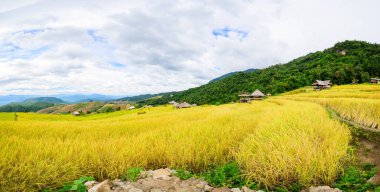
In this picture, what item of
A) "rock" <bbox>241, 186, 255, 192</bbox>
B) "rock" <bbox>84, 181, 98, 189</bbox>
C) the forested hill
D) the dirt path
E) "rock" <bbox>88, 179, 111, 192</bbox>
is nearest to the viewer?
"rock" <bbox>88, 179, 111, 192</bbox>

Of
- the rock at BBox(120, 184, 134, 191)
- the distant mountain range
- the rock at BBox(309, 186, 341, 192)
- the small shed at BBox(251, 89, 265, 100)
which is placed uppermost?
the distant mountain range

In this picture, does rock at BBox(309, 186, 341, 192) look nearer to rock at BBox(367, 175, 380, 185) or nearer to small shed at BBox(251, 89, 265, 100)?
rock at BBox(367, 175, 380, 185)

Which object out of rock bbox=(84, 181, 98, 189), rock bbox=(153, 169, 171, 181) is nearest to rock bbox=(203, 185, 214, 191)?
rock bbox=(153, 169, 171, 181)

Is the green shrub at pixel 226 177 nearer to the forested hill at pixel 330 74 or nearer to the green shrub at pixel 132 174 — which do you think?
the green shrub at pixel 132 174

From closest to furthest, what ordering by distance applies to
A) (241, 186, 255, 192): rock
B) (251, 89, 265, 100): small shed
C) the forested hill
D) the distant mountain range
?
(241, 186, 255, 192): rock → (251, 89, 265, 100): small shed → the distant mountain range → the forested hill

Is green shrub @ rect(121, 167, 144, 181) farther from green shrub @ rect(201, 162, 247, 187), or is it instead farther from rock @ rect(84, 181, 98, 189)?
green shrub @ rect(201, 162, 247, 187)

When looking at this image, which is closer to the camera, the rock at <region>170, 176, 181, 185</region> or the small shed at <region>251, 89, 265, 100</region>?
the rock at <region>170, 176, 181, 185</region>

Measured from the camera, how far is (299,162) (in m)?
4.40

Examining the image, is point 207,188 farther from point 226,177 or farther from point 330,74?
point 330,74

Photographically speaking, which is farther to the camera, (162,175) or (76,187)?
(162,175)

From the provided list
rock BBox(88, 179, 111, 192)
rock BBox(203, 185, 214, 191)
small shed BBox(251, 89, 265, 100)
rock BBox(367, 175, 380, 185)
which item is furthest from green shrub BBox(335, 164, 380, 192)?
small shed BBox(251, 89, 265, 100)

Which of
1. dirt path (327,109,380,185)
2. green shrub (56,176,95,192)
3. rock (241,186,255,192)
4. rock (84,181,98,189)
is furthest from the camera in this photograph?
dirt path (327,109,380,185)

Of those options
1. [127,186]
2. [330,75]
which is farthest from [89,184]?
[330,75]

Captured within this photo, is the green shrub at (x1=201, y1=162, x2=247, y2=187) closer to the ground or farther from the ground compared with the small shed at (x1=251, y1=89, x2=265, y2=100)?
closer to the ground
